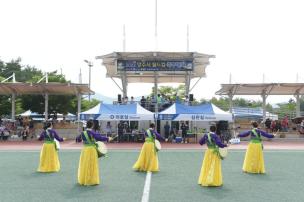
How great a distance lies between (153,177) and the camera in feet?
42.2

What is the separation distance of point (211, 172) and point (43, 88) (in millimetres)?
25164

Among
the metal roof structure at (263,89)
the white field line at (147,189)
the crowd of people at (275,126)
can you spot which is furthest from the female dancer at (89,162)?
the crowd of people at (275,126)

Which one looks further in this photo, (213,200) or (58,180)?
(58,180)

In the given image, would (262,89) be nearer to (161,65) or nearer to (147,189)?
(161,65)

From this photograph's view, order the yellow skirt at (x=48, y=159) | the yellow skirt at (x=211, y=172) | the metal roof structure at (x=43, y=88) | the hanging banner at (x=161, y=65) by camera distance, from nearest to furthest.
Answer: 1. the yellow skirt at (x=211, y=172)
2. the yellow skirt at (x=48, y=159)
3. the metal roof structure at (x=43, y=88)
4. the hanging banner at (x=161, y=65)

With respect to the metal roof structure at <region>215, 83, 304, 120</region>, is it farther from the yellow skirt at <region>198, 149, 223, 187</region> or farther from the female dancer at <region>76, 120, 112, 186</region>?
the female dancer at <region>76, 120, 112, 186</region>

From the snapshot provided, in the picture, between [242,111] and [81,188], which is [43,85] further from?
[242,111]

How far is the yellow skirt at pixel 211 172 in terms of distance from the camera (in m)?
Result: 11.2

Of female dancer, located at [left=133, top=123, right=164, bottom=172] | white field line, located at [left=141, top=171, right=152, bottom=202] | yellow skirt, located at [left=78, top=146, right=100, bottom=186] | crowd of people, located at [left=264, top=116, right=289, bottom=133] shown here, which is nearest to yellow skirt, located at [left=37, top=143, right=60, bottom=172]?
female dancer, located at [left=133, top=123, right=164, bottom=172]

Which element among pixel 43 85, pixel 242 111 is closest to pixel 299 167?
pixel 43 85

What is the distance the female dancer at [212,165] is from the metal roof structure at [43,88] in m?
21.9

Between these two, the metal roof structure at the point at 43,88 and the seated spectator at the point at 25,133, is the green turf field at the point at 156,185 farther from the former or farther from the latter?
the metal roof structure at the point at 43,88

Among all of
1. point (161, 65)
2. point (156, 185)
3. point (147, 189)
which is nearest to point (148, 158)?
point (156, 185)

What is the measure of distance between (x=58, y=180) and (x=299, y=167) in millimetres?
9110
